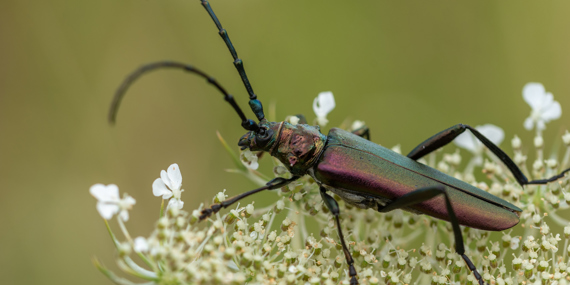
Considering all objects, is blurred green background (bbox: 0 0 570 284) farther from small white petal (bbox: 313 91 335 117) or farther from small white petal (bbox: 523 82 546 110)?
small white petal (bbox: 313 91 335 117)

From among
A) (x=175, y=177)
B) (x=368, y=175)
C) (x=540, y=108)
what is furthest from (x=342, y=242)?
(x=540, y=108)

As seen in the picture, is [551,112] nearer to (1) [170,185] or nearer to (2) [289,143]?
(2) [289,143]

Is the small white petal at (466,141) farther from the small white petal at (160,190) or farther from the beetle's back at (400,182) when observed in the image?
the small white petal at (160,190)

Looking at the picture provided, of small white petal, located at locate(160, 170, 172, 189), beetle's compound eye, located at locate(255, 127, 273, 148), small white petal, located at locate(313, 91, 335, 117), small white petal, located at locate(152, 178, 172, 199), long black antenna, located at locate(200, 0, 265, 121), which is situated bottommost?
small white petal, located at locate(152, 178, 172, 199)

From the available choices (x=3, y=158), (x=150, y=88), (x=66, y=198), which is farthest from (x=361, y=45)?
(x=3, y=158)

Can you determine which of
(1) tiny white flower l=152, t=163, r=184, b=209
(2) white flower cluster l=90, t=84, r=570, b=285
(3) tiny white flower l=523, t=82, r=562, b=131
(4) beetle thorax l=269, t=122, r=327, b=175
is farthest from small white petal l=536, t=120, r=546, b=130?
(1) tiny white flower l=152, t=163, r=184, b=209

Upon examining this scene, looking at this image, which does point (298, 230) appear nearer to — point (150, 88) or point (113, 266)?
point (113, 266)
